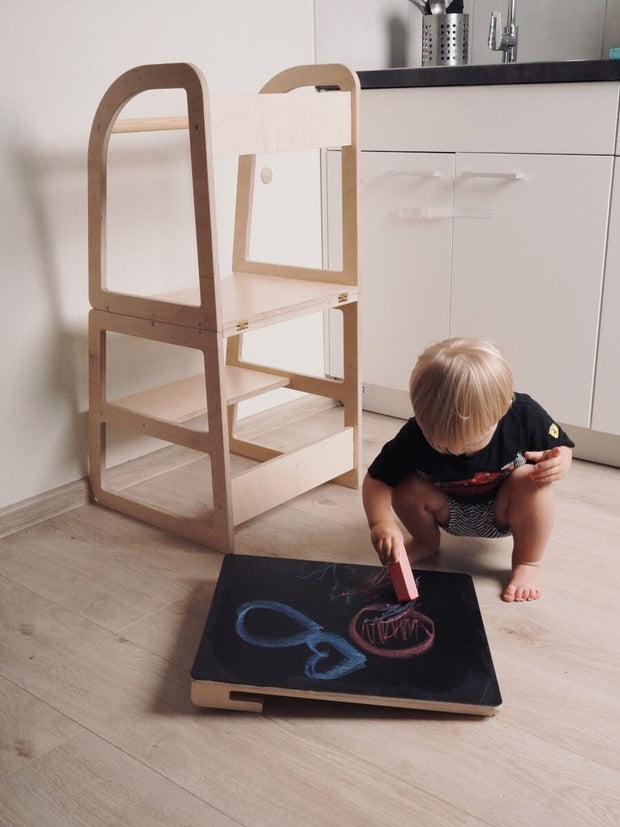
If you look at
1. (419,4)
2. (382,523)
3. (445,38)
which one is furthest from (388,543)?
(419,4)

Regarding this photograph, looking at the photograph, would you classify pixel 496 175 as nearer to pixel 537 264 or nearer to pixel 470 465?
pixel 537 264

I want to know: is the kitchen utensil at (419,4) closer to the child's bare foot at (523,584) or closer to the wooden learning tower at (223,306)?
the wooden learning tower at (223,306)

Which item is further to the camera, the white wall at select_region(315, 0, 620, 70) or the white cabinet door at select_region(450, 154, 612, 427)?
the white wall at select_region(315, 0, 620, 70)

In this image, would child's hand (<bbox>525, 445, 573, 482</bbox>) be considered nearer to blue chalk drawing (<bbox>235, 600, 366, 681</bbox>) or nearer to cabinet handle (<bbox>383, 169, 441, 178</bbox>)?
blue chalk drawing (<bbox>235, 600, 366, 681</bbox>)

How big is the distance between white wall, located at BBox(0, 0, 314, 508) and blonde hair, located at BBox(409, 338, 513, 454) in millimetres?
712

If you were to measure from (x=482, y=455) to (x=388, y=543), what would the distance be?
19cm

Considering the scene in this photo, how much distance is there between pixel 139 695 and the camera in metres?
1.10

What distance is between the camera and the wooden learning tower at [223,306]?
1283mm

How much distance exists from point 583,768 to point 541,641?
9.5 inches

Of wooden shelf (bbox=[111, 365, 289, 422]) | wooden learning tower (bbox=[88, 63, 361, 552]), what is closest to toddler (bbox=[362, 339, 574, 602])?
wooden learning tower (bbox=[88, 63, 361, 552])

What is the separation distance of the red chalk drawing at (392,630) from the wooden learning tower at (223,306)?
34 cm

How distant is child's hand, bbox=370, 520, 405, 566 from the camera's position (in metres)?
1.23

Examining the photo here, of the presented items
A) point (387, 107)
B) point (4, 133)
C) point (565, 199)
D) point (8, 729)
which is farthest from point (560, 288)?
point (8, 729)

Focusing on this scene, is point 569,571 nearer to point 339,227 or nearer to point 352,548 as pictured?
point 352,548
